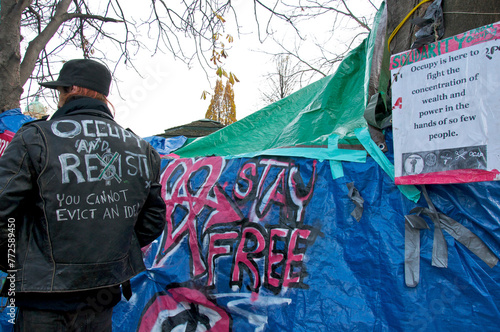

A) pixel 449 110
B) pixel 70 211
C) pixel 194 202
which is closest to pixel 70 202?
pixel 70 211

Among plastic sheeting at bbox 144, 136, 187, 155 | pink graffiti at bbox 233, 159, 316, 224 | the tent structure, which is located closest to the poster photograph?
the tent structure

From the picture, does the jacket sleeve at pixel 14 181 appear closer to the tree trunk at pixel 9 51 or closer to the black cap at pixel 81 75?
the black cap at pixel 81 75

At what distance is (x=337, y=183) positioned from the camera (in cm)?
255

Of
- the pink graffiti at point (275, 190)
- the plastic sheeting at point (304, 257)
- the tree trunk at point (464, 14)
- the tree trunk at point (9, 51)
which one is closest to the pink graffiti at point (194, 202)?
the plastic sheeting at point (304, 257)

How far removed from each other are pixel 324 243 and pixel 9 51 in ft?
14.8

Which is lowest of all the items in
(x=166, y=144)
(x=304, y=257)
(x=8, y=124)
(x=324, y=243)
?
(x=304, y=257)

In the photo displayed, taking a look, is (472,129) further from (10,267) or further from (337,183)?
(10,267)

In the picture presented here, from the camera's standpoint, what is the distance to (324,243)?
2467 millimetres

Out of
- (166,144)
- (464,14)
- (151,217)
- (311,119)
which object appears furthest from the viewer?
(166,144)

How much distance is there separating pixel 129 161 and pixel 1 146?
3461 mm

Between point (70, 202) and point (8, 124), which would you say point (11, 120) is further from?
point (70, 202)

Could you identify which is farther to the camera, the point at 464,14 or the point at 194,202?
the point at 194,202

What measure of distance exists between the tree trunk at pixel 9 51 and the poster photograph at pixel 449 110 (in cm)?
457

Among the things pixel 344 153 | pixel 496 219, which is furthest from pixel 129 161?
pixel 496 219
